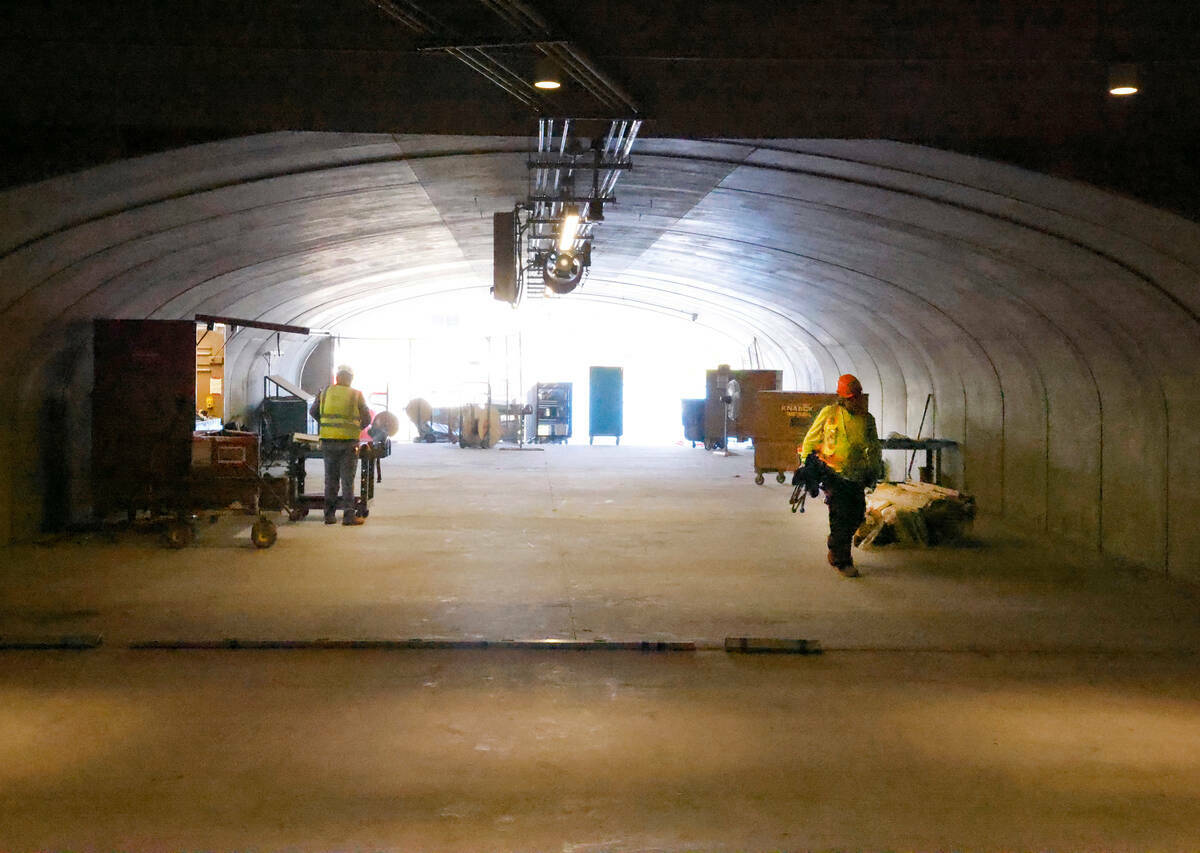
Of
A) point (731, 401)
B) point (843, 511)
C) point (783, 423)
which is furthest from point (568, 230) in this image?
point (731, 401)

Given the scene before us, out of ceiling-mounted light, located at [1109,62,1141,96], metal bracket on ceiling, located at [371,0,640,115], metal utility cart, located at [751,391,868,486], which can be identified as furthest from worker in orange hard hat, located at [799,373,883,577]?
metal utility cart, located at [751,391,868,486]

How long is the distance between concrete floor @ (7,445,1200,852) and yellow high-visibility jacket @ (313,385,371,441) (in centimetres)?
176

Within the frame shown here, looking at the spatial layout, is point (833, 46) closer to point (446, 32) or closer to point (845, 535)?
point (446, 32)

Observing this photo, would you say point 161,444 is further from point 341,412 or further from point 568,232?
point 568,232

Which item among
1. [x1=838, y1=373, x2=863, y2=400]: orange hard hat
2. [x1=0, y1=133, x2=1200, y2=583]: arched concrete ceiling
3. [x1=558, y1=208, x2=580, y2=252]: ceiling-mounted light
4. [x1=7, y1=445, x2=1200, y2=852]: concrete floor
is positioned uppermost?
[x1=558, y1=208, x2=580, y2=252]: ceiling-mounted light

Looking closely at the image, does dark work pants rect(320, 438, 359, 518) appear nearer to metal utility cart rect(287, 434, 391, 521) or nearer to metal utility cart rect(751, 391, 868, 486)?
metal utility cart rect(287, 434, 391, 521)

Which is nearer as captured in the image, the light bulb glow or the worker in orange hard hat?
the worker in orange hard hat

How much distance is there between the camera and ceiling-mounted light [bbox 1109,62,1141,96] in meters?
6.33

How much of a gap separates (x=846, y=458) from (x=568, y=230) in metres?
5.62

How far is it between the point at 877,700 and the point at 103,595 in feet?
19.1

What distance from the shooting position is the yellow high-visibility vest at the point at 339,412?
40.3ft

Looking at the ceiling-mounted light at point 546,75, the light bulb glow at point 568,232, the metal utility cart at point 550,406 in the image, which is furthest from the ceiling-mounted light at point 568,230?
the metal utility cart at point 550,406

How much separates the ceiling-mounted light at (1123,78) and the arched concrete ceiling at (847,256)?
1099 millimetres

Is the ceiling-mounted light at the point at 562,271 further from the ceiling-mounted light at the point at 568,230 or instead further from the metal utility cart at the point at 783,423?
the metal utility cart at the point at 783,423
